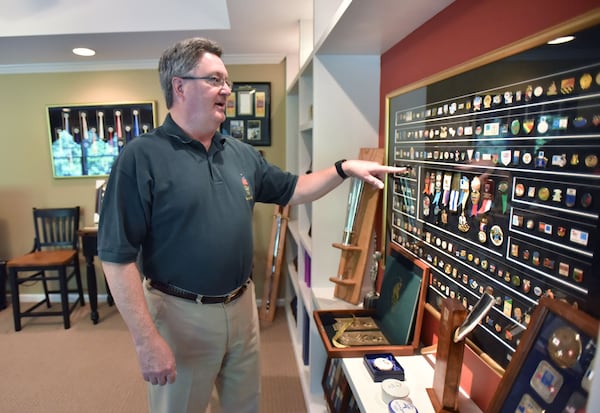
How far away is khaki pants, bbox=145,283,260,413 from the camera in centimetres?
133

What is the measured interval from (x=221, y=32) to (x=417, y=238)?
6.54 ft

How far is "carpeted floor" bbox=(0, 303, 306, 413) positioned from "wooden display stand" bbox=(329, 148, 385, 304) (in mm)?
955

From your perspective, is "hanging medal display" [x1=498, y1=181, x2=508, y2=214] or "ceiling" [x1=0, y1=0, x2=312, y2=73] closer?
"hanging medal display" [x1=498, y1=181, x2=508, y2=214]

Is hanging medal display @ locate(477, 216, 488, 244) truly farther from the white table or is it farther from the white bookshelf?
the white bookshelf

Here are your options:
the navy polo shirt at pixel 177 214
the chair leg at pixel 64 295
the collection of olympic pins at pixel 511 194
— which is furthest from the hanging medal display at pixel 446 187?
the chair leg at pixel 64 295

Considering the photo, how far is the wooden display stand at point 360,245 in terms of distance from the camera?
1.62 metres

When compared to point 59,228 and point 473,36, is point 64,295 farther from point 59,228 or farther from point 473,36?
point 473,36


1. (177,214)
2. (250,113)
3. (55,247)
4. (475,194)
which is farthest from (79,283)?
(475,194)

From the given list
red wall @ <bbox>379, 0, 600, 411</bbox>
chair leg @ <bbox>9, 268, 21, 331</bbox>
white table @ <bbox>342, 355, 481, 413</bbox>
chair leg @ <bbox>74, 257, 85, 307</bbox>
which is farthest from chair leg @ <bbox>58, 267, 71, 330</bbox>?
red wall @ <bbox>379, 0, 600, 411</bbox>

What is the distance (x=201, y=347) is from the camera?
4.49 ft

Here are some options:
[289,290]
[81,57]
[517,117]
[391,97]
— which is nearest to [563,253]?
[517,117]

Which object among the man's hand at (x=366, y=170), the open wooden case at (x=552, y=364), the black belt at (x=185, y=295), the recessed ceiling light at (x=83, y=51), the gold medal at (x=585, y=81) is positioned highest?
the recessed ceiling light at (x=83, y=51)

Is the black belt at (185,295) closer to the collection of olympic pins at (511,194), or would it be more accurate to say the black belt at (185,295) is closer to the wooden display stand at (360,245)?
the wooden display stand at (360,245)

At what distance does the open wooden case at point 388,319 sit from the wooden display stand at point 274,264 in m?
1.64
